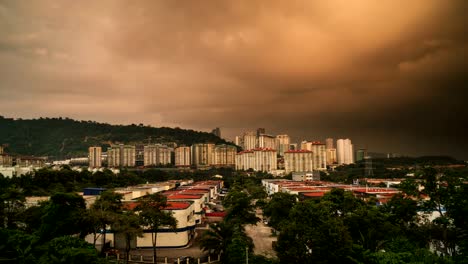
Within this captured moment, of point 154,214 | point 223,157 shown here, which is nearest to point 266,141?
point 223,157

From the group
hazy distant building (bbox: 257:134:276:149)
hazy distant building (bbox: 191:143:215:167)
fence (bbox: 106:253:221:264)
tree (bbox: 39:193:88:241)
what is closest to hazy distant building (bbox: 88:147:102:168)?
hazy distant building (bbox: 191:143:215:167)

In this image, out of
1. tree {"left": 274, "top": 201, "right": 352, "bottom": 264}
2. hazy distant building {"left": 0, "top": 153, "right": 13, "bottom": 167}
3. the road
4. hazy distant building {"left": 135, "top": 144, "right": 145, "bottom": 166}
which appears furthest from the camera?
hazy distant building {"left": 135, "top": 144, "right": 145, "bottom": 166}

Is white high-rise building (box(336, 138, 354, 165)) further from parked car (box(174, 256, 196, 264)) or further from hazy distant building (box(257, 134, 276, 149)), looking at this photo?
parked car (box(174, 256, 196, 264))

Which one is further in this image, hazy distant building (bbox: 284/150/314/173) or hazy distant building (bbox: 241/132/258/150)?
hazy distant building (bbox: 241/132/258/150)

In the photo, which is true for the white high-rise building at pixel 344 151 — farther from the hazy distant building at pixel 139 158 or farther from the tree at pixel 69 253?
the tree at pixel 69 253

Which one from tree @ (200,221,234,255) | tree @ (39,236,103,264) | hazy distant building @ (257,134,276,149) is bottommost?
tree @ (200,221,234,255)

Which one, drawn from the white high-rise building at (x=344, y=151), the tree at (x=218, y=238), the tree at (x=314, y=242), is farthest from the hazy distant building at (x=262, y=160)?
the tree at (x=314, y=242)

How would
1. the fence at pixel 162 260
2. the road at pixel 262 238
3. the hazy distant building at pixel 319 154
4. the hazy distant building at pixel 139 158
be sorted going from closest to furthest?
the fence at pixel 162 260, the road at pixel 262 238, the hazy distant building at pixel 319 154, the hazy distant building at pixel 139 158

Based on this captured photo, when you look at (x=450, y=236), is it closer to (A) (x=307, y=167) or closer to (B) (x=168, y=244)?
(B) (x=168, y=244)
